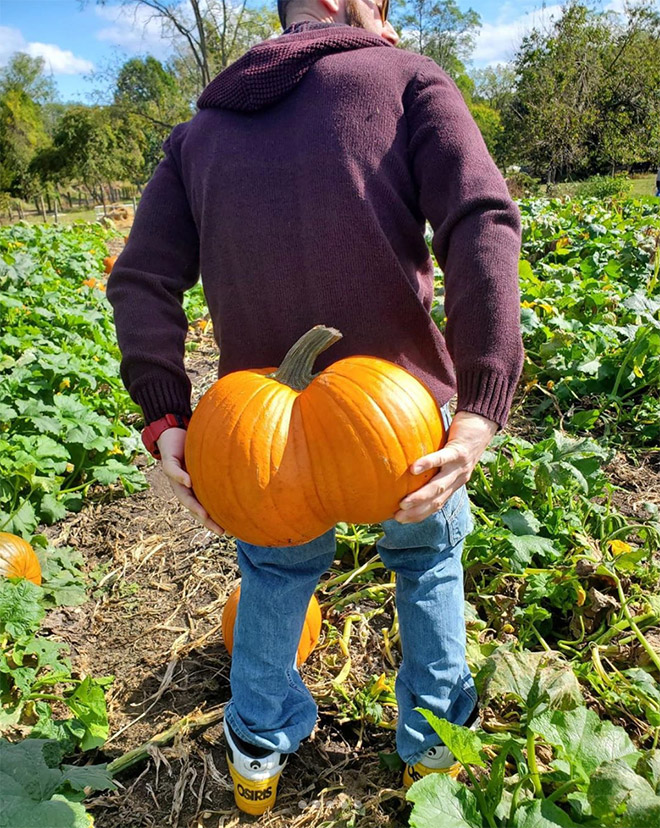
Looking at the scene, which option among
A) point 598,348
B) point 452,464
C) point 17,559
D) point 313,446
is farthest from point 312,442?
point 598,348

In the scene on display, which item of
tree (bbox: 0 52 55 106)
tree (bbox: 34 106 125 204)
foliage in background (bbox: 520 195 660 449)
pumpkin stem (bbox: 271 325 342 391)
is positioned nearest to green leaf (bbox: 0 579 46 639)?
pumpkin stem (bbox: 271 325 342 391)

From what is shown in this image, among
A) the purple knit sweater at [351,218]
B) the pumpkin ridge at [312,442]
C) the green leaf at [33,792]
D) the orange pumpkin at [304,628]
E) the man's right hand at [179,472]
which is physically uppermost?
the purple knit sweater at [351,218]

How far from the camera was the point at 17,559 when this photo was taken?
2607 millimetres

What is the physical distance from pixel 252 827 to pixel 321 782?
0.22 metres

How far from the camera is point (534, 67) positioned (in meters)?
24.4

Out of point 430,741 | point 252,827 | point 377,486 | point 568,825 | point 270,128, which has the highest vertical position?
point 270,128

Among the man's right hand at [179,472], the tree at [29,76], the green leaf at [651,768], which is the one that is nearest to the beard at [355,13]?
the man's right hand at [179,472]

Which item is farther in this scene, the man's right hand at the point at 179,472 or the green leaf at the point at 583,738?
the man's right hand at the point at 179,472

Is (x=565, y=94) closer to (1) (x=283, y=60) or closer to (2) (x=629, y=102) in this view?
(2) (x=629, y=102)

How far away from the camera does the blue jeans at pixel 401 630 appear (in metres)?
1.81

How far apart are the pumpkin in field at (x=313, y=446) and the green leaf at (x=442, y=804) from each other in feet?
1.74

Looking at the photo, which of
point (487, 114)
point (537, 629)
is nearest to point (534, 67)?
point (487, 114)

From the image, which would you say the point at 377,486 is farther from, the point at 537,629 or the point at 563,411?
the point at 563,411

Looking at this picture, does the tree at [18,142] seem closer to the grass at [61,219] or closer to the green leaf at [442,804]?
the grass at [61,219]
